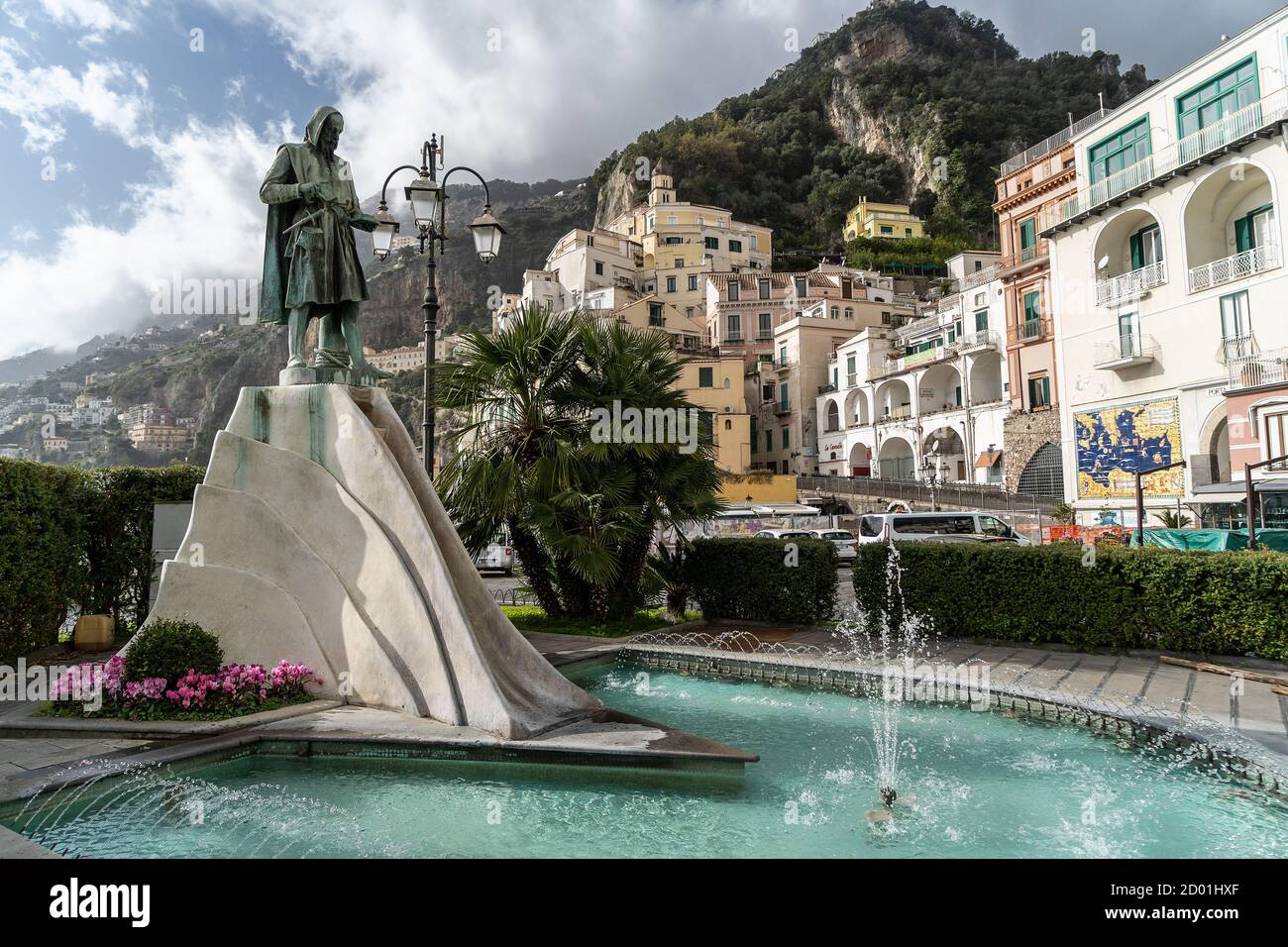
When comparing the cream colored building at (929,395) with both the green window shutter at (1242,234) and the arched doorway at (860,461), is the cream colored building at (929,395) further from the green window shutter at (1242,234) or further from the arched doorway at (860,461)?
the green window shutter at (1242,234)

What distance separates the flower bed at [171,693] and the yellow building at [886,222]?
82546mm

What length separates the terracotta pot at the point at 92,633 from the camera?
32.4 feet

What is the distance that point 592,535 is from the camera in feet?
36.9

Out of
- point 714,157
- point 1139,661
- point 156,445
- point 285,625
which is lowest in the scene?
point 1139,661

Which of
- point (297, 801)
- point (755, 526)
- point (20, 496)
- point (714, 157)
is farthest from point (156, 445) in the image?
point (297, 801)

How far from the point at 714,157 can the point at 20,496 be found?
9164 cm

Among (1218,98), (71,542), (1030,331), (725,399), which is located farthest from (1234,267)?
(725,399)

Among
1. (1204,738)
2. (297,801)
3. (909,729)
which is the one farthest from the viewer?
(909,729)

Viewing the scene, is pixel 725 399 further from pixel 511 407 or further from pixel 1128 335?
pixel 511 407

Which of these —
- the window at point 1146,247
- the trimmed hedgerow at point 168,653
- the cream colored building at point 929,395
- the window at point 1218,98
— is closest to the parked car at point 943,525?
the cream colored building at point 929,395

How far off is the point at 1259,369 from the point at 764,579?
63.1 feet

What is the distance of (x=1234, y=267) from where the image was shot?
22562 millimetres
